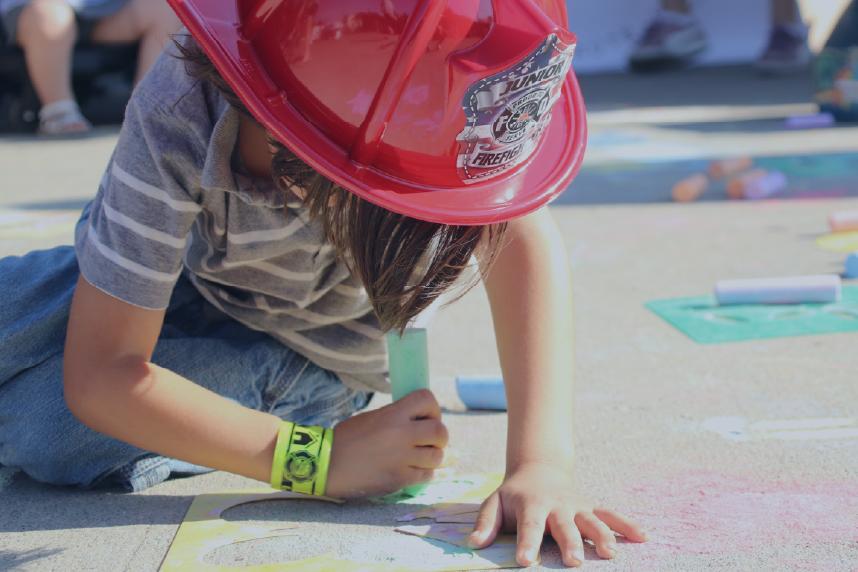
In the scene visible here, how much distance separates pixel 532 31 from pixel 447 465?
2.13ft

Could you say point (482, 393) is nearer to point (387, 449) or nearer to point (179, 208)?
point (387, 449)

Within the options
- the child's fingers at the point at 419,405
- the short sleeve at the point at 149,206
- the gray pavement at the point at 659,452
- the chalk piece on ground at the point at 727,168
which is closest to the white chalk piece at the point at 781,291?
the gray pavement at the point at 659,452

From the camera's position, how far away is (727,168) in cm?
348

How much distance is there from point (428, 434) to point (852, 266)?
1.29 meters

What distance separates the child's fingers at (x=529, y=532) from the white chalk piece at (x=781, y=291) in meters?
1.06

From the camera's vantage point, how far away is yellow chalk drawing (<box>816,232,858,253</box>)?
2.51 m

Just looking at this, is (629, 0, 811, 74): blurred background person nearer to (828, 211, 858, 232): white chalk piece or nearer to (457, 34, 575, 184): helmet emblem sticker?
(828, 211, 858, 232): white chalk piece

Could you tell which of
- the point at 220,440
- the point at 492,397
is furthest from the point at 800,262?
the point at 220,440

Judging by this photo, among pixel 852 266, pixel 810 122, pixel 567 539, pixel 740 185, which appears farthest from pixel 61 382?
pixel 810 122

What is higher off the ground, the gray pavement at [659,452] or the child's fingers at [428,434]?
the child's fingers at [428,434]

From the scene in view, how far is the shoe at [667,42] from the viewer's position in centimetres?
737

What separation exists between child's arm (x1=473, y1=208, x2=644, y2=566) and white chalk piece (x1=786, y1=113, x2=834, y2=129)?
11.3ft

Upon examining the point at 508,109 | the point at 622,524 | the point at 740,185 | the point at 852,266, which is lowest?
the point at 740,185

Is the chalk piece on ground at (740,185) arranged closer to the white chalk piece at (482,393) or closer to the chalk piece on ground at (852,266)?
the chalk piece on ground at (852,266)
